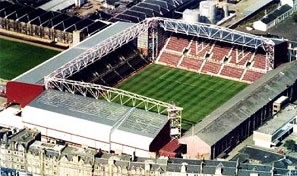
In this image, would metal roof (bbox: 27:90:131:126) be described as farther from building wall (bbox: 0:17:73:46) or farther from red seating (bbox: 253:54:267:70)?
red seating (bbox: 253:54:267:70)

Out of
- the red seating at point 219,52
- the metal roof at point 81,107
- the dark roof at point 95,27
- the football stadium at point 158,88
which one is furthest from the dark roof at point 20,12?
the metal roof at point 81,107

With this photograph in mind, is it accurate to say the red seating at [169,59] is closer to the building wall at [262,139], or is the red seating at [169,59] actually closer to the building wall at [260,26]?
the building wall at [260,26]

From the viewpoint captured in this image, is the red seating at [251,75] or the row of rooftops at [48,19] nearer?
the red seating at [251,75]

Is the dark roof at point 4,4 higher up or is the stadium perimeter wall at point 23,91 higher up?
the dark roof at point 4,4

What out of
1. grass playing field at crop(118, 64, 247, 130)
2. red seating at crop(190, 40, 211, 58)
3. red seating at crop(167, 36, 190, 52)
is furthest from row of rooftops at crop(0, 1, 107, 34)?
red seating at crop(190, 40, 211, 58)

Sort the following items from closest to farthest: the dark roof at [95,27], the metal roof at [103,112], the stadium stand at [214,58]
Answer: the metal roof at [103,112]
the stadium stand at [214,58]
the dark roof at [95,27]

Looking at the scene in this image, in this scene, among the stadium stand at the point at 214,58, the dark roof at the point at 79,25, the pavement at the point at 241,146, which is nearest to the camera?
the pavement at the point at 241,146

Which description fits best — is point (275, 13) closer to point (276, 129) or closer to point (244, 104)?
point (244, 104)
